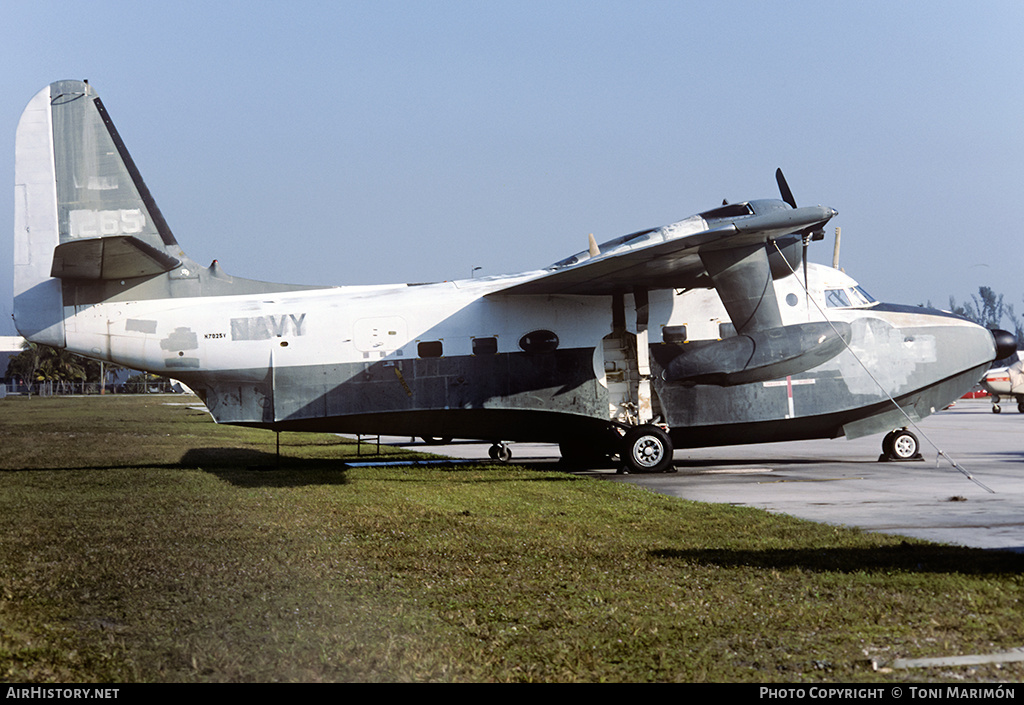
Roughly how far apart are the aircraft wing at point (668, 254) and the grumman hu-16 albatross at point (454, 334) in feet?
0.26

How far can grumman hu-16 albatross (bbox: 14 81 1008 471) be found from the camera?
17.2m

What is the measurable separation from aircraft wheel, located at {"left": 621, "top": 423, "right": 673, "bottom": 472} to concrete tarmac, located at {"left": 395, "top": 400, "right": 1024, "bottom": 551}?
1.32ft

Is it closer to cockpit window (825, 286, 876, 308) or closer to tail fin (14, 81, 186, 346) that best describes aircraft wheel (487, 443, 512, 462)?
cockpit window (825, 286, 876, 308)

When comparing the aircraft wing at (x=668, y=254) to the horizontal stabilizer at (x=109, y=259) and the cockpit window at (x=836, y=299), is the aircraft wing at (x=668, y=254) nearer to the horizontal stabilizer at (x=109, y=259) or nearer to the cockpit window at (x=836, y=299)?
the cockpit window at (x=836, y=299)

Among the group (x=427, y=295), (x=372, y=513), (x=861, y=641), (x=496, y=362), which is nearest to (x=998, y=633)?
(x=861, y=641)

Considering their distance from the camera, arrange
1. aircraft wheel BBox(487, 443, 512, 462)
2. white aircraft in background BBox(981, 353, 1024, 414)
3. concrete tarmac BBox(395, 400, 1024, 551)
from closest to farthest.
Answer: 1. concrete tarmac BBox(395, 400, 1024, 551)
2. aircraft wheel BBox(487, 443, 512, 462)
3. white aircraft in background BBox(981, 353, 1024, 414)

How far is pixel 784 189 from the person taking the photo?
17969 mm

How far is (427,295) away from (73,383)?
142606 mm

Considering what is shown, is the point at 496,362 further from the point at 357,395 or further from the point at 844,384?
the point at 844,384

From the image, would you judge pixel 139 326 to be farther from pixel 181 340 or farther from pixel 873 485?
pixel 873 485

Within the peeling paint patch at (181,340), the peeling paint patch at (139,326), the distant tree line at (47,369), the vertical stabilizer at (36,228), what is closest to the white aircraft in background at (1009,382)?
the peeling paint patch at (181,340)

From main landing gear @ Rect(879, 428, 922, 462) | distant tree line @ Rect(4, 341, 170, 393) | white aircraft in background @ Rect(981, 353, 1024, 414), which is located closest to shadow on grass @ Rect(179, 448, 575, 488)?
main landing gear @ Rect(879, 428, 922, 462)

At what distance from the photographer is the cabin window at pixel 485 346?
1780 cm

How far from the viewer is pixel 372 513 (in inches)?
466
